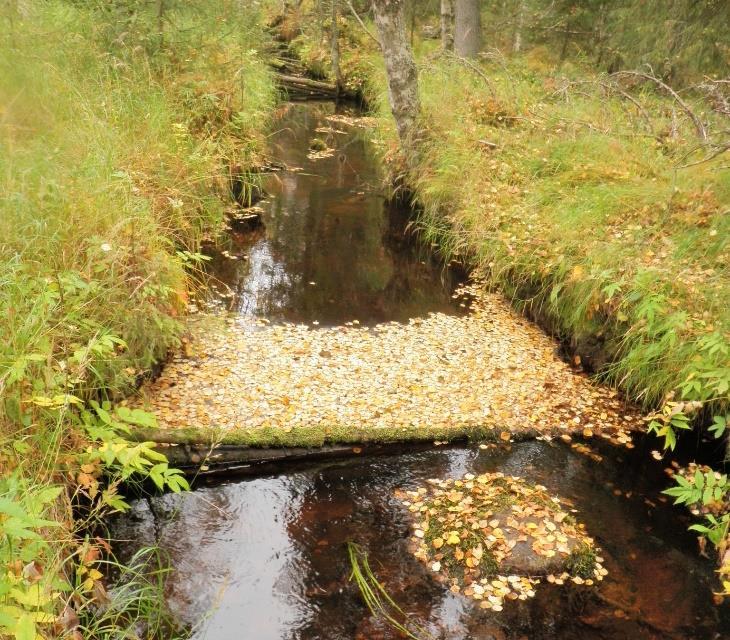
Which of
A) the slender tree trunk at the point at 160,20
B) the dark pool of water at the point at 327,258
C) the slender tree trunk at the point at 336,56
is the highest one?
the slender tree trunk at the point at 160,20

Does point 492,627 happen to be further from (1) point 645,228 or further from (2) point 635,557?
(1) point 645,228

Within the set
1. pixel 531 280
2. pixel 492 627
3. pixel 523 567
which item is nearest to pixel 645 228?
pixel 531 280

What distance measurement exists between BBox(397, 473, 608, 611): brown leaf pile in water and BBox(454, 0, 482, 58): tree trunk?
11147 mm

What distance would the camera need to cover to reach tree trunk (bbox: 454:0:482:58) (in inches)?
505

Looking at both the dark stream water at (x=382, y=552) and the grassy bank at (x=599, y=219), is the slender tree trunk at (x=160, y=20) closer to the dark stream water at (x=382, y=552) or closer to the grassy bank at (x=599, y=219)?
the grassy bank at (x=599, y=219)

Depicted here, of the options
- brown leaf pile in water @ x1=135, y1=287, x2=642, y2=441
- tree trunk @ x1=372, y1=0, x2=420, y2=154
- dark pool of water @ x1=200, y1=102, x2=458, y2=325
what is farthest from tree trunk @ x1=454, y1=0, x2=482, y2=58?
brown leaf pile in water @ x1=135, y1=287, x2=642, y2=441

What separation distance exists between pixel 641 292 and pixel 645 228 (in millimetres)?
1224

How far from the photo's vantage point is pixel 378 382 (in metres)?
5.06

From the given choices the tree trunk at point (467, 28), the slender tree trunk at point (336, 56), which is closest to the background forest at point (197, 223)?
the tree trunk at point (467, 28)

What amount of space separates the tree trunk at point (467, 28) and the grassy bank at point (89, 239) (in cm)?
588

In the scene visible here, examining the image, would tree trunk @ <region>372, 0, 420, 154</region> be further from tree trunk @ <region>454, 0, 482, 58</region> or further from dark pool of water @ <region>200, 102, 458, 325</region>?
tree trunk @ <region>454, 0, 482, 58</region>

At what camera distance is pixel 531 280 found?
632 cm

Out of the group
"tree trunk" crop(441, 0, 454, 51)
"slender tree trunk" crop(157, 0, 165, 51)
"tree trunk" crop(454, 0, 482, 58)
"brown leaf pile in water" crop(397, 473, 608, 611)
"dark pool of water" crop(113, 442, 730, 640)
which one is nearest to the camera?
"dark pool of water" crop(113, 442, 730, 640)

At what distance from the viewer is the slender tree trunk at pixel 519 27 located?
51.4 ft
